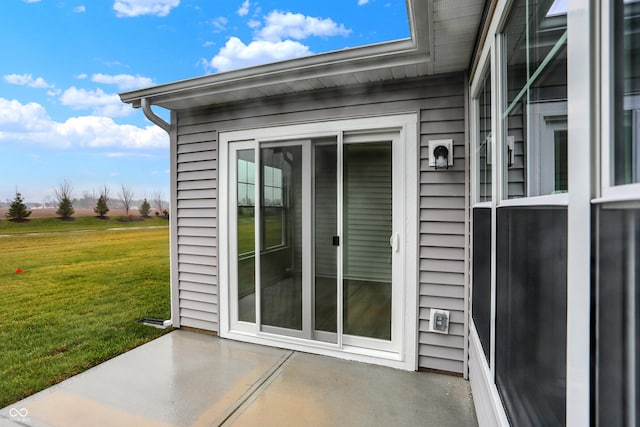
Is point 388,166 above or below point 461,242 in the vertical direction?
above

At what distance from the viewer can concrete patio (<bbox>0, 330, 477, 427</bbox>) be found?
2.06 meters

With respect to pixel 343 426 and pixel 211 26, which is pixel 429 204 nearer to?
pixel 343 426

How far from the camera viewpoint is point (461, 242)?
2543mm

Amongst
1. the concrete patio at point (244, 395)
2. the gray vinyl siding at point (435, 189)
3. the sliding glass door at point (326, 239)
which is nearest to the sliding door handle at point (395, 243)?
the sliding glass door at point (326, 239)

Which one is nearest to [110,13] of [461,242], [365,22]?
[365,22]

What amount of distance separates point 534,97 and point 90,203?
7321 millimetres

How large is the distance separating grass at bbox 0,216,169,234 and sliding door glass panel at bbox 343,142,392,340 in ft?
15.2

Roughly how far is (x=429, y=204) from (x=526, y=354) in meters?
1.68

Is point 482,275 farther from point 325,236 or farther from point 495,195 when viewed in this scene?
point 325,236

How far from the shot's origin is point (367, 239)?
9.62ft

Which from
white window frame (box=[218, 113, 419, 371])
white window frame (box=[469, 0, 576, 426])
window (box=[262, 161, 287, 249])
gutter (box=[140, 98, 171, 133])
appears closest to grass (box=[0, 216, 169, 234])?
gutter (box=[140, 98, 171, 133])

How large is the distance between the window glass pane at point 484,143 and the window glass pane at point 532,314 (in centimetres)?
56

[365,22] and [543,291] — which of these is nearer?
[543,291]

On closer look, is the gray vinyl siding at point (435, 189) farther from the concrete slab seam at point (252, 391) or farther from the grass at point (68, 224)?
the grass at point (68, 224)
